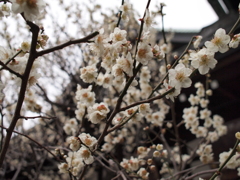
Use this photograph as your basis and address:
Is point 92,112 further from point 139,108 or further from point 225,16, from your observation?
point 225,16

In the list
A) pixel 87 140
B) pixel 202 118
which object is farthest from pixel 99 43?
pixel 202 118

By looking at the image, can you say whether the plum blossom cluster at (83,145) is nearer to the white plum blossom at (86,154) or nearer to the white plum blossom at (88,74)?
the white plum blossom at (86,154)

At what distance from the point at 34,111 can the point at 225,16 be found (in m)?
3.08

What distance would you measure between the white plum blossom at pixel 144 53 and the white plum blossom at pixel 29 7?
620 mm

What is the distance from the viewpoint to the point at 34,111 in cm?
261

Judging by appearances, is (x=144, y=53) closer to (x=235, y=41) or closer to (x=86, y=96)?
(x=235, y=41)

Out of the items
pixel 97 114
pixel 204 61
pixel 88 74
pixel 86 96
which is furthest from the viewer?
pixel 86 96

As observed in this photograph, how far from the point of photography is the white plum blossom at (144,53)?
1.45 meters

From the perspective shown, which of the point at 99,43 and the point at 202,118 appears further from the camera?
the point at 202,118

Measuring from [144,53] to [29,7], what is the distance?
706mm

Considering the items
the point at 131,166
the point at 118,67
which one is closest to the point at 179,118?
the point at 131,166

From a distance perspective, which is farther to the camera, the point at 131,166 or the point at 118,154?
the point at 118,154

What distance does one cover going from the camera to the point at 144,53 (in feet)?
4.77

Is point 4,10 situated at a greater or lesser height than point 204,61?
greater
